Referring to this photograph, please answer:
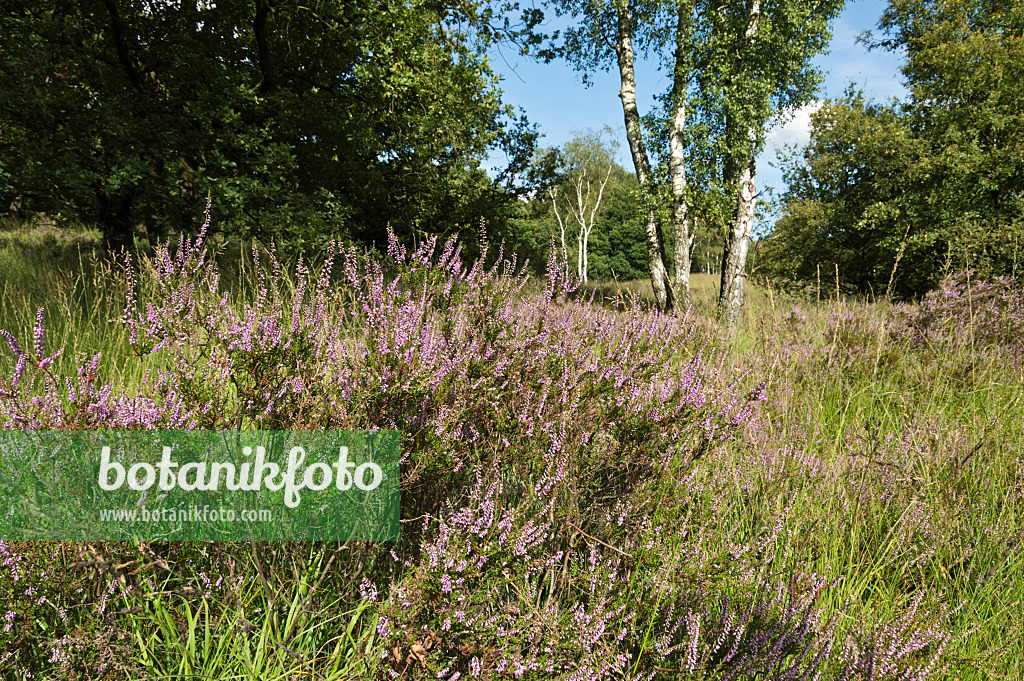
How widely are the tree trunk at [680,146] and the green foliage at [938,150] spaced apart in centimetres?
A: 567

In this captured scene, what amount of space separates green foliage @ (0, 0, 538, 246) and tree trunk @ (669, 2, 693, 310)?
335 centimetres

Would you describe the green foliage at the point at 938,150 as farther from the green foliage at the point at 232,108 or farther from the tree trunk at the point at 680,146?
the green foliage at the point at 232,108

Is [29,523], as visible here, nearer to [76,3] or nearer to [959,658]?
[959,658]

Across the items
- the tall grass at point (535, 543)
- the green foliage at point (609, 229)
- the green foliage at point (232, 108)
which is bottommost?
the tall grass at point (535, 543)

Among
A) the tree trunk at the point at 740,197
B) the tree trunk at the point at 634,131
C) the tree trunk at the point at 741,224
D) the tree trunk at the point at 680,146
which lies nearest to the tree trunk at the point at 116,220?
the tree trunk at the point at 634,131

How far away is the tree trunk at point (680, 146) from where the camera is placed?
9352 mm

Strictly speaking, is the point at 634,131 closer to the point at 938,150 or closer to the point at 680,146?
the point at 680,146

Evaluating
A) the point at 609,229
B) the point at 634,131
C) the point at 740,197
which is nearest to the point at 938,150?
the point at 740,197

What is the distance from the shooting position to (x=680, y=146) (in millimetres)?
9602

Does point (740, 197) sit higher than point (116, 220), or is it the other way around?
point (740, 197)

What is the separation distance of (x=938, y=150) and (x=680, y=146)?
11.8m

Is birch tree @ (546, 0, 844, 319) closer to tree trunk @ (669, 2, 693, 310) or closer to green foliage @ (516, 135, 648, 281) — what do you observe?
tree trunk @ (669, 2, 693, 310)

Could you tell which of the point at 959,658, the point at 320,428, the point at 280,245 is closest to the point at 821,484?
the point at 959,658

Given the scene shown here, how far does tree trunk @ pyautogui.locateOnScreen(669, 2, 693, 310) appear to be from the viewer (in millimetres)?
9352
